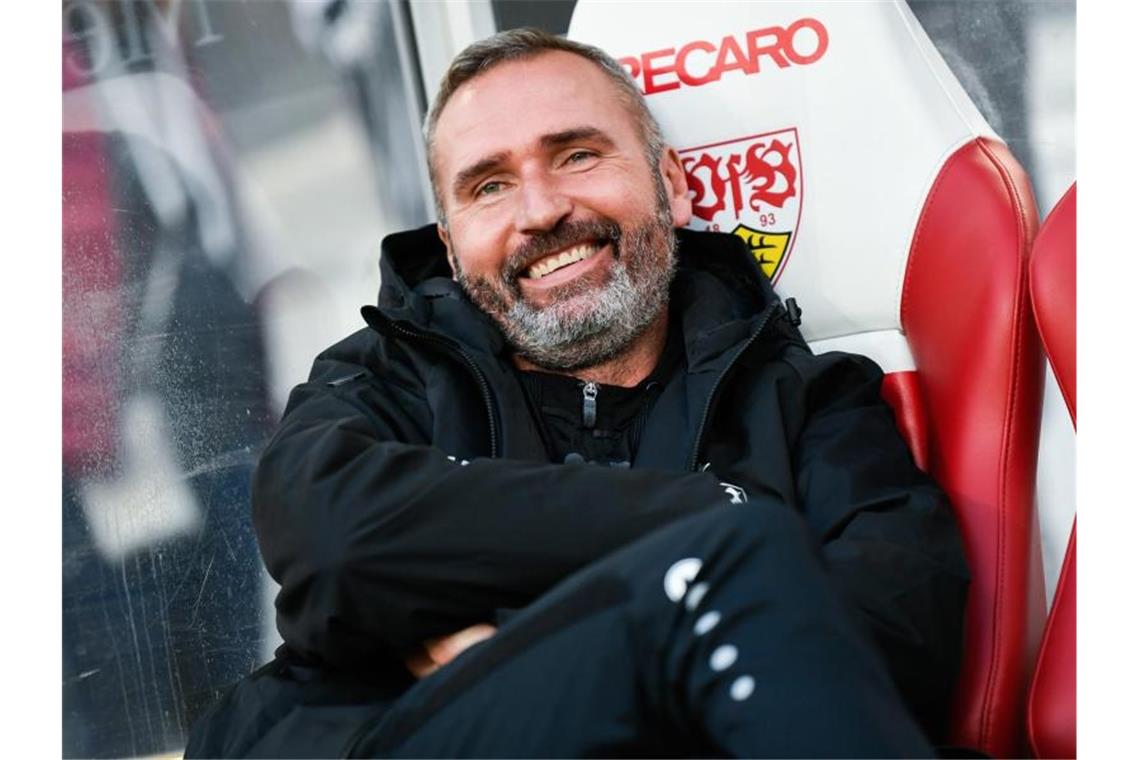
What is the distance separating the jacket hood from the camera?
4.95ft

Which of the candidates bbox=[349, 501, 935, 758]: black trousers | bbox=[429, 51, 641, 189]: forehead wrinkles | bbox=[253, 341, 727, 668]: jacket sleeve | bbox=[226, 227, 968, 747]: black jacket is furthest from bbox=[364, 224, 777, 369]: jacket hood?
bbox=[349, 501, 935, 758]: black trousers

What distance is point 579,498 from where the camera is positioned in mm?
1180

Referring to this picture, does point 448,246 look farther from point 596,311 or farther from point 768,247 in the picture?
point 768,247

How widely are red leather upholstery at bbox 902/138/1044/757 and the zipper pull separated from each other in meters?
0.37

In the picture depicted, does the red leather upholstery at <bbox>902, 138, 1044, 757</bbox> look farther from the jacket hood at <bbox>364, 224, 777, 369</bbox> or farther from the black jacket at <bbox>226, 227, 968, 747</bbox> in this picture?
the jacket hood at <bbox>364, 224, 777, 369</bbox>

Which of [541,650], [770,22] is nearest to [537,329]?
[770,22]

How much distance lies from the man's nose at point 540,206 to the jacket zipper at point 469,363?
0.65 feet

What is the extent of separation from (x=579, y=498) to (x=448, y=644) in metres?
0.17

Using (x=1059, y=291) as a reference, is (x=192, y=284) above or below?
above

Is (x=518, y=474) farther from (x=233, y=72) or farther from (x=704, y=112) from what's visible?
(x=233, y=72)

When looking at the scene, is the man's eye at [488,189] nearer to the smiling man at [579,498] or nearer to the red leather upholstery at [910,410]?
the smiling man at [579,498]

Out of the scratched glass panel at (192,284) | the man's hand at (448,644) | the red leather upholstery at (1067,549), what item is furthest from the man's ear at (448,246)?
the red leather upholstery at (1067,549)

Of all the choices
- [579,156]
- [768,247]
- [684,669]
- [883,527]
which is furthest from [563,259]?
[684,669]
